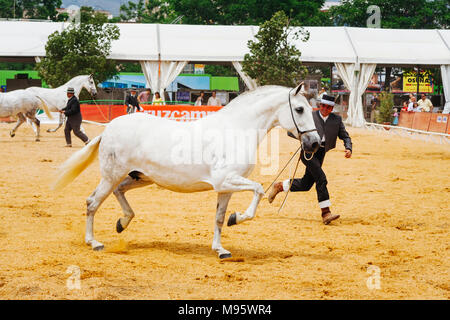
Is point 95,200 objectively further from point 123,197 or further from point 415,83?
point 415,83

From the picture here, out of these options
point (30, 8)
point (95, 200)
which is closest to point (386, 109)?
point (95, 200)

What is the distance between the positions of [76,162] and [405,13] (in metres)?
55.7

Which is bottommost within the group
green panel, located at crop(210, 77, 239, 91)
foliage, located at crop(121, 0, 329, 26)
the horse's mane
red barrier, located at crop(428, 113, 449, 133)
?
red barrier, located at crop(428, 113, 449, 133)

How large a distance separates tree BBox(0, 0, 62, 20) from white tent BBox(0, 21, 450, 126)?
102 ft

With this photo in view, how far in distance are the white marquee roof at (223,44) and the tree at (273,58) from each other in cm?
→ 122

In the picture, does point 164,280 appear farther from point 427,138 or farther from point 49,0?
point 49,0

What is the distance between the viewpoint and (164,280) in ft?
18.4

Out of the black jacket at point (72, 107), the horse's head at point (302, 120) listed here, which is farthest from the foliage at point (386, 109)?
the horse's head at point (302, 120)

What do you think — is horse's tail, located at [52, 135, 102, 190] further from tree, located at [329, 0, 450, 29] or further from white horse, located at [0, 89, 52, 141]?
tree, located at [329, 0, 450, 29]

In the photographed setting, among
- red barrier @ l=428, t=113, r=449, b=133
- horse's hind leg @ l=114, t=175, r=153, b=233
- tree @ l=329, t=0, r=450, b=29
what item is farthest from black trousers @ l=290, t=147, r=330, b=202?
tree @ l=329, t=0, r=450, b=29

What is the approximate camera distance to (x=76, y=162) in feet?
24.1

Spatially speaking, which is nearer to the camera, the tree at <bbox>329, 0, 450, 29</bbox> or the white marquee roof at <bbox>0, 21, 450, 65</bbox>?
the white marquee roof at <bbox>0, 21, 450, 65</bbox>

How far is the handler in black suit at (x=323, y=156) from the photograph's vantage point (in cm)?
870

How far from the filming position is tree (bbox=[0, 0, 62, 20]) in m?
62.6
